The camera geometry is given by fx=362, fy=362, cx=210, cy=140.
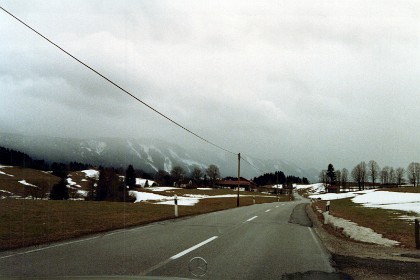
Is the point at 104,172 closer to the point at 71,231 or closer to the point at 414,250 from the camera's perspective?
the point at 71,231

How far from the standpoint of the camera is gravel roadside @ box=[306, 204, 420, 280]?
698cm

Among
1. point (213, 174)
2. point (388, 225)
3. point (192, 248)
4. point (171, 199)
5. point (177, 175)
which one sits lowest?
point (171, 199)

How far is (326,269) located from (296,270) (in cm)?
66

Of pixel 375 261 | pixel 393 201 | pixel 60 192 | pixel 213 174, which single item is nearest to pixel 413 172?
pixel 213 174

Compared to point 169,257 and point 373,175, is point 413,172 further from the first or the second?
point 169,257

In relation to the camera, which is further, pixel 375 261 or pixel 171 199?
pixel 171 199

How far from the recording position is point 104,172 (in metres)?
93.2

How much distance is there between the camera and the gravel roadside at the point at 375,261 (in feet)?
22.9

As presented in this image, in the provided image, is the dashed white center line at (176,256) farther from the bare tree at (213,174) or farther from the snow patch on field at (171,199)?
the bare tree at (213,174)

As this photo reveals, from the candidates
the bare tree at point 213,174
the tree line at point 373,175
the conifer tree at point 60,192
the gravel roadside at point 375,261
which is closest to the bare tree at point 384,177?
the tree line at point 373,175

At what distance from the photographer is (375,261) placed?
8.45 metres

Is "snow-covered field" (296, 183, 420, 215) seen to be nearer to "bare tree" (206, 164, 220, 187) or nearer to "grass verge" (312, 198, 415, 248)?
"grass verge" (312, 198, 415, 248)

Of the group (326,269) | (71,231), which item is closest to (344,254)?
(326,269)

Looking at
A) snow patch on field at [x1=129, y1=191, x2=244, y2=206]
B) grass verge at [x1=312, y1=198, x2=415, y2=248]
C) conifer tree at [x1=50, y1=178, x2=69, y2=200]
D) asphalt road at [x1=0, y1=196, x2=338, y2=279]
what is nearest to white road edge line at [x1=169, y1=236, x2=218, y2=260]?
asphalt road at [x1=0, y1=196, x2=338, y2=279]
